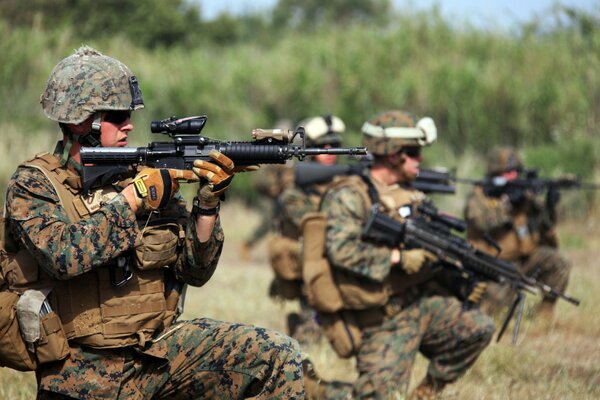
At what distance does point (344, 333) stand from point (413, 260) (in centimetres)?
65

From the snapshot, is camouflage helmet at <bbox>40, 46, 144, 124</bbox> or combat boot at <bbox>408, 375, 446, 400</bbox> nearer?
camouflage helmet at <bbox>40, 46, 144, 124</bbox>

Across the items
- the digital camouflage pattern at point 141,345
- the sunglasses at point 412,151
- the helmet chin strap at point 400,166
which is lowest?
the digital camouflage pattern at point 141,345

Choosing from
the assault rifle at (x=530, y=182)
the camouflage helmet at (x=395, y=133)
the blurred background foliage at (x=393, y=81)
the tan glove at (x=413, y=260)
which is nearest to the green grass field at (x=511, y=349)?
Result: the tan glove at (x=413, y=260)

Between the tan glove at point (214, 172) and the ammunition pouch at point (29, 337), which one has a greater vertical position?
the tan glove at point (214, 172)

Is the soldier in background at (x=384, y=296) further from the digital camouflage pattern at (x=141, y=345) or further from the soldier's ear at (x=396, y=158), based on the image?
the digital camouflage pattern at (x=141, y=345)

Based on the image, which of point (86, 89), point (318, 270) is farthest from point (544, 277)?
point (86, 89)

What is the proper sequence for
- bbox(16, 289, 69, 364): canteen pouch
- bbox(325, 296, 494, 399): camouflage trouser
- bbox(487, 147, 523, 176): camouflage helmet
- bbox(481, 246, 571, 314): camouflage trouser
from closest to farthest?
bbox(16, 289, 69, 364): canteen pouch < bbox(325, 296, 494, 399): camouflage trouser < bbox(481, 246, 571, 314): camouflage trouser < bbox(487, 147, 523, 176): camouflage helmet

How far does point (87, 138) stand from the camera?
432 centimetres

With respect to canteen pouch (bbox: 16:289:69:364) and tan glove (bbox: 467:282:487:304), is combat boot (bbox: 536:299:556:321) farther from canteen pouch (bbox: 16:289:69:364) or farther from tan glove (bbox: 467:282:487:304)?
canteen pouch (bbox: 16:289:69:364)

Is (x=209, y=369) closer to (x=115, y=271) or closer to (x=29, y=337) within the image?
(x=115, y=271)

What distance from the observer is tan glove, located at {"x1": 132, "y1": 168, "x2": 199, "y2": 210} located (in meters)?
4.07

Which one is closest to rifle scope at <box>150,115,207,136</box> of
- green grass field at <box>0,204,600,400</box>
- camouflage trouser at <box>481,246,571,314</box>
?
green grass field at <box>0,204,600,400</box>

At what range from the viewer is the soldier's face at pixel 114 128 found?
433 cm

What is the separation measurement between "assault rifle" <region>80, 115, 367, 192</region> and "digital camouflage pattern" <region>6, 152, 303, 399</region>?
8.8 inches
